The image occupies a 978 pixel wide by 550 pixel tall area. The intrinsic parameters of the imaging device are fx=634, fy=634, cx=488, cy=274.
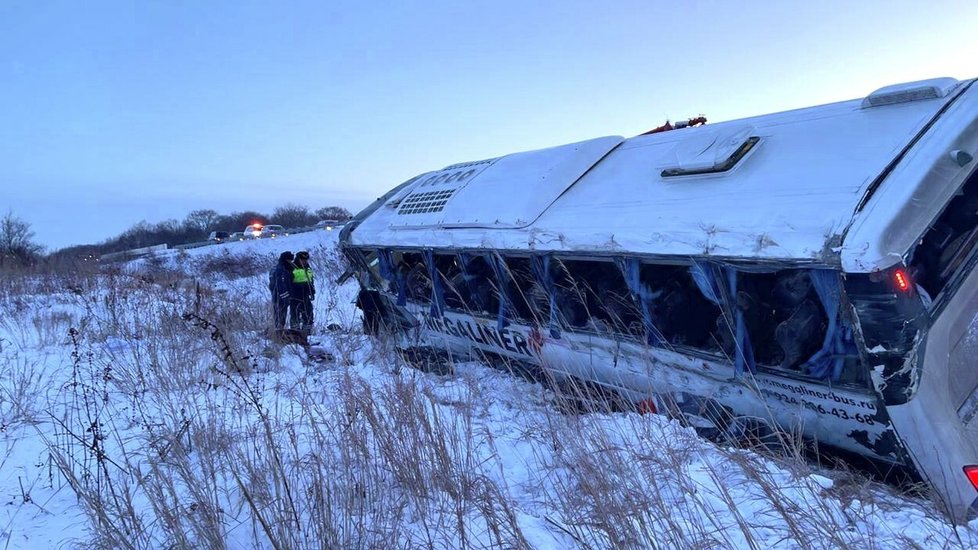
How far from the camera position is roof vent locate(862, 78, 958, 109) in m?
3.67

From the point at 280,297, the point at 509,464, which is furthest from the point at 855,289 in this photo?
the point at 280,297

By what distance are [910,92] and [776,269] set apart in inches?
60.0

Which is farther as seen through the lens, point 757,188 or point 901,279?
point 757,188

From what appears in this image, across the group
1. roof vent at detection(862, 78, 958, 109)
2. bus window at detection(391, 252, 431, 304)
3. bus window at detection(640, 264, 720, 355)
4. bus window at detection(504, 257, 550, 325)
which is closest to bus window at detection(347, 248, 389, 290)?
bus window at detection(391, 252, 431, 304)

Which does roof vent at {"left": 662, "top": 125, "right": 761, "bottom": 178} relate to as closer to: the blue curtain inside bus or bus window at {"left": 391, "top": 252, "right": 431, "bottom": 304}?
the blue curtain inside bus

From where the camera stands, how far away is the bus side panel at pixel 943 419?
306cm

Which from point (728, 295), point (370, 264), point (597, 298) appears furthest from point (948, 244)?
point (370, 264)

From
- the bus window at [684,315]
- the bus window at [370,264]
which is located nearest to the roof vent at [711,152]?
the bus window at [684,315]

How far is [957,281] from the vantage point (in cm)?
323

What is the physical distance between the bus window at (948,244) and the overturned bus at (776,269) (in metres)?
0.01

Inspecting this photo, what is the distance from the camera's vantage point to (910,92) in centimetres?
379

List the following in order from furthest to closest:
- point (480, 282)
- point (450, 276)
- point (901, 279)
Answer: point (450, 276) < point (480, 282) < point (901, 279)

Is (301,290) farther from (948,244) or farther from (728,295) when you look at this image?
(948,244)

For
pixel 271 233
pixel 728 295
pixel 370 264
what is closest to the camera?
pixel 728 295
